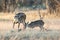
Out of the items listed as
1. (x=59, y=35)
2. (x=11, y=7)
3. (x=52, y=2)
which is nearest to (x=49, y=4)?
(x=52, y=2)

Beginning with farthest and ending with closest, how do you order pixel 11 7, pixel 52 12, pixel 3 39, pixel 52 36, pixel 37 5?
pixel 37 5 < pixel 11 7 < pixel 52 12 < pixel 52 36 < pixel 3 39

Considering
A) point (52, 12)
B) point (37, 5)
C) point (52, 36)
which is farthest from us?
point (37, 5)

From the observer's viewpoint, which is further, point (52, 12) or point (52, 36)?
→ point (52, 12)

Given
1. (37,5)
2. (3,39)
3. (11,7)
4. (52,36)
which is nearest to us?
(3,39)

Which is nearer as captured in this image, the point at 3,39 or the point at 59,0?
the point at 3,39

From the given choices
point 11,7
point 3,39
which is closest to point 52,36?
point 3,39

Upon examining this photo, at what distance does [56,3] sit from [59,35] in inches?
412

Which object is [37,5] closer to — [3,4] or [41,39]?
[3,4]

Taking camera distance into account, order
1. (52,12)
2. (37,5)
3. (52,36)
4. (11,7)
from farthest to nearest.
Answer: (37,5) → (11,7) → (52,12) → (52,36)

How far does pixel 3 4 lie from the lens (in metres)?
24.2

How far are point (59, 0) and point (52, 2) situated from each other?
1.80 ft

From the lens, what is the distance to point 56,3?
21.5m

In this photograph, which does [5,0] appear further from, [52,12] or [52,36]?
[52,36]

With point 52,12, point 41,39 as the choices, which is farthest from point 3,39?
point 52,12
